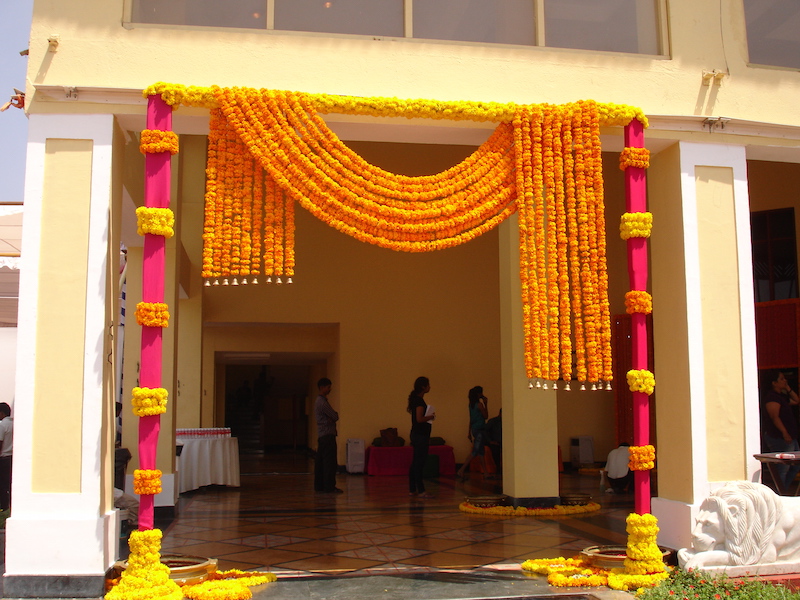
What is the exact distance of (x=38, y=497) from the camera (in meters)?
4.30

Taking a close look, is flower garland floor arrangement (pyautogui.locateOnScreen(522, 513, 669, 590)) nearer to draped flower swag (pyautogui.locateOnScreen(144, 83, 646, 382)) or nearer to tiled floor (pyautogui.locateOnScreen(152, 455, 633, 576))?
tiled floor (pyautogui.locateOnScreen(152, 455, 633, 576))

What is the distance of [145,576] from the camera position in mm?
4125

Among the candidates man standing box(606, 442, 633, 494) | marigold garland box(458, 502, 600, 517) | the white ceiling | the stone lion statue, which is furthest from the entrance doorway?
the stone lion statue

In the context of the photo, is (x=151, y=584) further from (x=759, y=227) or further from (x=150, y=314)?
(x=759, y=227)

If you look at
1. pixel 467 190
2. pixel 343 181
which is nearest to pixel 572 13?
pixel 467 190

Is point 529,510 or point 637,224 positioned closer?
point 637,224

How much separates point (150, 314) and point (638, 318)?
2.89m

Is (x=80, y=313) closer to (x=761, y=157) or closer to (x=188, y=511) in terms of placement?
(x=188, y=511)

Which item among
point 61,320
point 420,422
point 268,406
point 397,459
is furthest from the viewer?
point 268,406

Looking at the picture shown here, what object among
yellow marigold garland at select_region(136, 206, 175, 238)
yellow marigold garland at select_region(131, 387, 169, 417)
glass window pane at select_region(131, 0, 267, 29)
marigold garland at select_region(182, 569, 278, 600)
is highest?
glass window pane at select_region(131, 0, 267, 29)

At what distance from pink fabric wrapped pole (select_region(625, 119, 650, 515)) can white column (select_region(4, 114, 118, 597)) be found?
10.3 ft

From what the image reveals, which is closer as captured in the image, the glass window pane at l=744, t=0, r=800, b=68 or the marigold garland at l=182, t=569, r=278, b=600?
the marigold garland at l=182, t=569, r=278, b=600

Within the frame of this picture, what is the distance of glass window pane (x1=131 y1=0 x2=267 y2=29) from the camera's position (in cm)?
492

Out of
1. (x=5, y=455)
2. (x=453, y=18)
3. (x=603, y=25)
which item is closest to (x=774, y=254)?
(x=603, y=25)
